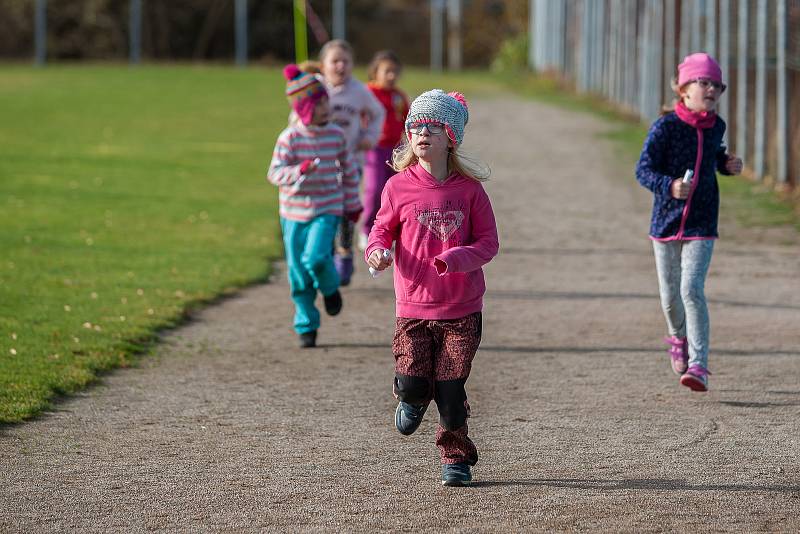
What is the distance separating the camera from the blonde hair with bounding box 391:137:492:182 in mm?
5836

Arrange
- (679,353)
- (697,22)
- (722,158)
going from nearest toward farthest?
(722,158)
(679,353)
(697,22)

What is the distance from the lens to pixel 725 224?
14117mm

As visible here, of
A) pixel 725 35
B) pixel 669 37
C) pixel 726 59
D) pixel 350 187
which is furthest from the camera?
pixel 669 37

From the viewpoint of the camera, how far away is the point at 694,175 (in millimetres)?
7488

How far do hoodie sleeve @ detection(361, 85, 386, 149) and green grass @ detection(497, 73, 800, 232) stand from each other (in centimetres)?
474

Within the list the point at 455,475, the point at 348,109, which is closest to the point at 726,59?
the point at 348,109

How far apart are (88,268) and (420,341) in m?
6.41

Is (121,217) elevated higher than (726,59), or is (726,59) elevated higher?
(726,59)

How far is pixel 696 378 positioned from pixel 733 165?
118 centimetres

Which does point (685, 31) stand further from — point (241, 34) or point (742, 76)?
point (241, 34)

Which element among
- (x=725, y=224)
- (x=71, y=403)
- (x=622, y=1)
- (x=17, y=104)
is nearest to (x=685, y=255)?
(x=71, y=403)

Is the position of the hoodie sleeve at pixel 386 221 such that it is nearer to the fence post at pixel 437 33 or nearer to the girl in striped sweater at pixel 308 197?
the girl in striped sweater at pixel 308 197

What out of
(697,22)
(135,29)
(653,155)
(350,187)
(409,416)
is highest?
(697,22)

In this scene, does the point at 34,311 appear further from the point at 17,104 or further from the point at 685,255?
the point at 17,104
